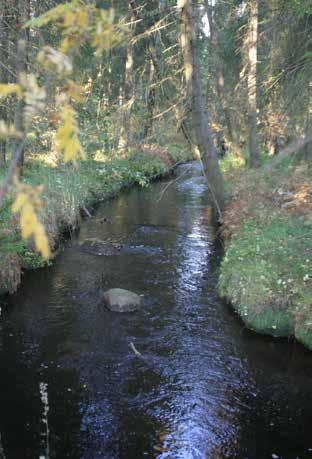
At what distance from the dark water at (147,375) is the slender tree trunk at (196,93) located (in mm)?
3816

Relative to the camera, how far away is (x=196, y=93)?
12.5 metres

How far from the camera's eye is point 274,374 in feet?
22.5

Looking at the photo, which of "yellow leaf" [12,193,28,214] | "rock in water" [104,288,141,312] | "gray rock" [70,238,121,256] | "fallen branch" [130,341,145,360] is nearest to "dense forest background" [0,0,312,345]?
"yellow leaf" [12,193,28,214]

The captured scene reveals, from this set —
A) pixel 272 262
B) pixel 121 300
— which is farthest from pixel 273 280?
pixel 121 300

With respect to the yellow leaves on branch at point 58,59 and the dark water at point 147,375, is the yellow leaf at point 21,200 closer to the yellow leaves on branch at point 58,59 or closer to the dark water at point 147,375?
the yellow leaves on branch at point 58,59

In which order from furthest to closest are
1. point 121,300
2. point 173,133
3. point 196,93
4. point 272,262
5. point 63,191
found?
point 63,191 → point 196,93 → point 173,133 → point 121,300 → point 272,262

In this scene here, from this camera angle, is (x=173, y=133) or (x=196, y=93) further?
(x=196, y=93)

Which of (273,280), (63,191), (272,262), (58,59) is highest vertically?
(58,59)

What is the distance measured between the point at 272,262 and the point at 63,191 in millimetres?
7880

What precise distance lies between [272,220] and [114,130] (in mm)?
5018

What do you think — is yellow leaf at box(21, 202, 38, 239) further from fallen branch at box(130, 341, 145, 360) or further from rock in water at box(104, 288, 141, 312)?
rock in water at box(104, 288, 141, 312)

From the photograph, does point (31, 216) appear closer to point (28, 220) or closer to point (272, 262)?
point (28, 220)

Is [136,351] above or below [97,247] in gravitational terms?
below

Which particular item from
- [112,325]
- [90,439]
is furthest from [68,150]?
[112,325]
